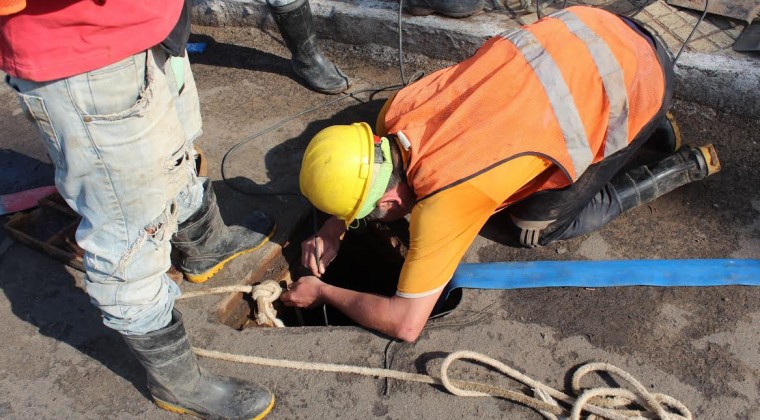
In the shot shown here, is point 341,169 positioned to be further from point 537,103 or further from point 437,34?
point 437,34

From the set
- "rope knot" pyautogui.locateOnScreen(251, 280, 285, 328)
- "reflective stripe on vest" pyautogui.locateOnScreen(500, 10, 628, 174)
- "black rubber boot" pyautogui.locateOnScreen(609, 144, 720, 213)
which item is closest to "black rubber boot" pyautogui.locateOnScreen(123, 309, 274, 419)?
"rope knot" pyautogui.locateOnScreen(251, 280, 285, 328)

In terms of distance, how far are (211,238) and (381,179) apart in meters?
0.94

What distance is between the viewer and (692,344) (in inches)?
99.5

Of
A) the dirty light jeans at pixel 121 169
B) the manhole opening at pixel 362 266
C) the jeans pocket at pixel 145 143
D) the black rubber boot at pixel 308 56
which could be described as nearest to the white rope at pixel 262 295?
the manhole opening at pixel 362 266

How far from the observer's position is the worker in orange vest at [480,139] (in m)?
2.19

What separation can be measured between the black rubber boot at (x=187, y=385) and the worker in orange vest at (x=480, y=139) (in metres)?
0.53

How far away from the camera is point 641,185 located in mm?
3047

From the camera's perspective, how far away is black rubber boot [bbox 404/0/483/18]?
3.97 meters

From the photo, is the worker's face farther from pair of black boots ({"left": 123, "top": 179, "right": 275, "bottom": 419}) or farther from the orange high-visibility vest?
pair of black boots ({"left": 123, "top": 179, "right": 275, "bottom": 419})

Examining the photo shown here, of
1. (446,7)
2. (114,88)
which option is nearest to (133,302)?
(114,88)

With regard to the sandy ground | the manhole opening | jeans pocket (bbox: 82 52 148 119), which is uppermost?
jeans pocket (bbox: 82 52 148 119)

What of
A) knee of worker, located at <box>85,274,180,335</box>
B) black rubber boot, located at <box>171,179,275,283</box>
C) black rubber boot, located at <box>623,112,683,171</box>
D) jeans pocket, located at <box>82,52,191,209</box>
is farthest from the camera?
Result: black rubber boot, located at <box>623,112,683,171</box>

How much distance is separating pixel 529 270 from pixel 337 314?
3.73ft

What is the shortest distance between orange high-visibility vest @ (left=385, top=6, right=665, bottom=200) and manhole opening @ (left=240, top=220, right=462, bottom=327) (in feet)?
2.73
